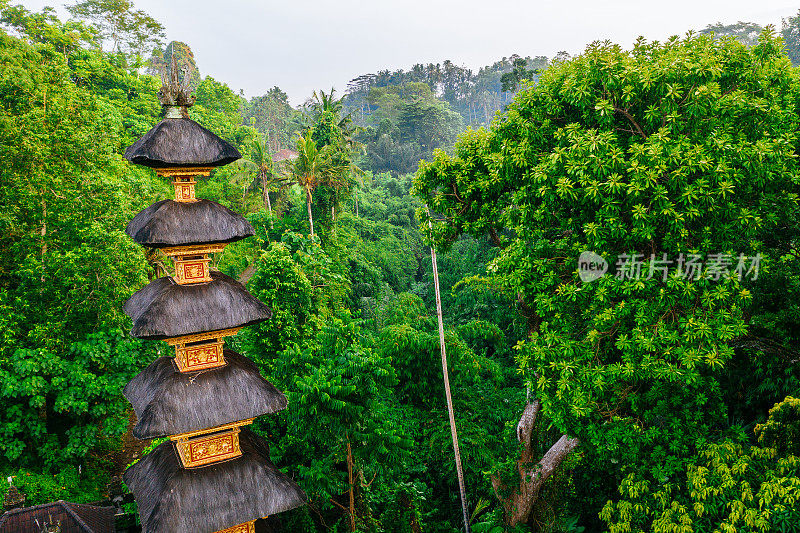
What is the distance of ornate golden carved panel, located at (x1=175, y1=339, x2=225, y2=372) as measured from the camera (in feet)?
23.8

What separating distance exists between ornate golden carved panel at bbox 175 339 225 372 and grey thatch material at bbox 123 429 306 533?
1436 millimetres

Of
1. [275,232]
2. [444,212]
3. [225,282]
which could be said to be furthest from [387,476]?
[275,232]

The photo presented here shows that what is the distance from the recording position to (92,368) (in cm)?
1363

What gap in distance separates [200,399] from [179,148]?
353cm

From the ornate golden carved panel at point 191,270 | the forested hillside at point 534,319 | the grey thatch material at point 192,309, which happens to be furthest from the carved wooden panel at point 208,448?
the forested hillside at point 534,319

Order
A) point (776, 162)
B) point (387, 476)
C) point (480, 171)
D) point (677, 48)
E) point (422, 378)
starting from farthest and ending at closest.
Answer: point (422, 378), point (387, 476), point (480, 171), point (677, 48), point (776, 162)

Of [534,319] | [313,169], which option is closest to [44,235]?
[313,169]

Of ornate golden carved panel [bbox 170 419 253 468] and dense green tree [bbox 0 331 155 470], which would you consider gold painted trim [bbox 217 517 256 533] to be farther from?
dense green tree [bbox 0 331 155 470]

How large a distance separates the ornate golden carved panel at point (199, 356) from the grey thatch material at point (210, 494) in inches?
56.5

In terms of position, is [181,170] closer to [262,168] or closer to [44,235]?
[44,235]

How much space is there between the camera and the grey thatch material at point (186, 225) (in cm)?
693

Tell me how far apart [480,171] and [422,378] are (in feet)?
25.9

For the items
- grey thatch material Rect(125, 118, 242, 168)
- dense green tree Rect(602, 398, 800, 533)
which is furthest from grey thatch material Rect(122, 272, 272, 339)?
dense green tree Rect(602, 398, 800, 533)

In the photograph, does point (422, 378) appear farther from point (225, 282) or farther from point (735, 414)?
point (225, 282)
